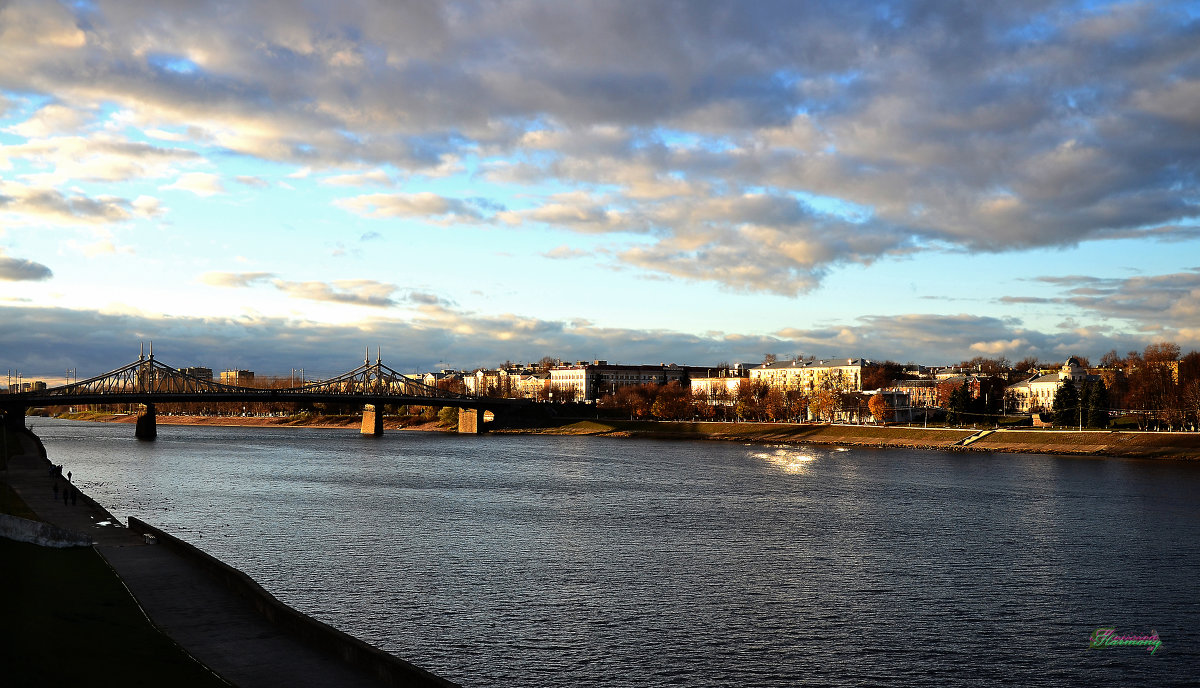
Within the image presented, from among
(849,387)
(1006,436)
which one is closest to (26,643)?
(1006,436)

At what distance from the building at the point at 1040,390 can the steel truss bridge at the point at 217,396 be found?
67841 mm

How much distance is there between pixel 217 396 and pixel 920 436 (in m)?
64.6

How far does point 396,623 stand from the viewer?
18859mm

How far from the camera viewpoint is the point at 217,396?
93.1 m

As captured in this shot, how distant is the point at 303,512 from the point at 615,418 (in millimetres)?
96701

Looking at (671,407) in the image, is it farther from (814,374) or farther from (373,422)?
(814,374)

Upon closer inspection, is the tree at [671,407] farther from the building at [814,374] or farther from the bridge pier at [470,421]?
the building at [814,374]

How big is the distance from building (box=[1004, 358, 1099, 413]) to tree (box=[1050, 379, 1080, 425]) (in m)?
41.5

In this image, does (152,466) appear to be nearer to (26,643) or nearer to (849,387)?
(26,643)

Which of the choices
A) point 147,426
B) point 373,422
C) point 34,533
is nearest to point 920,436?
point 373,422

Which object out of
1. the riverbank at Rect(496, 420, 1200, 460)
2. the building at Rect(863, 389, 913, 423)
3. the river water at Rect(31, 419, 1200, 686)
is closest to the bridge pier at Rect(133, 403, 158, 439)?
the riverbank at Rect(496, 420, 1200, 460)

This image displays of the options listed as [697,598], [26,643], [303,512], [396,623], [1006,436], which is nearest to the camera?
[26,643]

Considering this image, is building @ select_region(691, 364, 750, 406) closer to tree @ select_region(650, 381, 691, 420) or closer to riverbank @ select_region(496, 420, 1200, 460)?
tree @ select_region(650, 381, 691, 420)

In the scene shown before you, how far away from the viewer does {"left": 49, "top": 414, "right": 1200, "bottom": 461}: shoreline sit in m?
72.1
